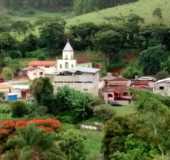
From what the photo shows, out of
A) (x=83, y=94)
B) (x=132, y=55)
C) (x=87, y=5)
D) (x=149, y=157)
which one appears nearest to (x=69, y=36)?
(x=132, y=55)

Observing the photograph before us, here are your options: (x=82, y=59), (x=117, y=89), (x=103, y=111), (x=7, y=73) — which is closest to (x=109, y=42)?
(x=82, y=59)

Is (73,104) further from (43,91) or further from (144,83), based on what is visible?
(144,83)

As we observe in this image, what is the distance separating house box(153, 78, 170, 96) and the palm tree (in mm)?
21633

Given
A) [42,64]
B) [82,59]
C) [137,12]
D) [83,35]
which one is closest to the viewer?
[42,64]

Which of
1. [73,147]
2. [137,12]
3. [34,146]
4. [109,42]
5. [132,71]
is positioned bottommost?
[73,147]

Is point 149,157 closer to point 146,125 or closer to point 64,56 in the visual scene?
point 146,125

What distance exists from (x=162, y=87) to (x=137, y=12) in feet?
79.1

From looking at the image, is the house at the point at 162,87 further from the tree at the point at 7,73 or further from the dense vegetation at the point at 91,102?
the tree at the point at 7,73

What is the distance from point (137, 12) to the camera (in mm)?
73375

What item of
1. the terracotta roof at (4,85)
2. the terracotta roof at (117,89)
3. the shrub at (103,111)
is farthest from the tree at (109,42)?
the shrub at (103,111)

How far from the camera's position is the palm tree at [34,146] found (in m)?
28.1

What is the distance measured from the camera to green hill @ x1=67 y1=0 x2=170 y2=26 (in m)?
70.8

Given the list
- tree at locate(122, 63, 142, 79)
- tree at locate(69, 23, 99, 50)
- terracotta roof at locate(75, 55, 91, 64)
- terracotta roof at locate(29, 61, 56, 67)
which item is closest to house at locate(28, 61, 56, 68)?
terracotta roof at locate(29, 61, 56, 67)

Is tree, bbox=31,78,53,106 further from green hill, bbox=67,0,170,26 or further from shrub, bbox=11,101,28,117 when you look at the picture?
green hill, bbox=67,0,170,26
